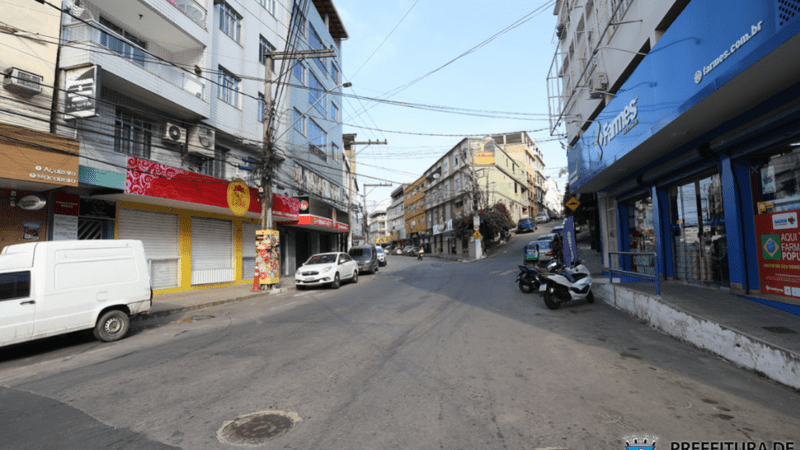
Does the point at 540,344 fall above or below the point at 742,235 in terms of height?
below

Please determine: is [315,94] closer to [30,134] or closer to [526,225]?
[30,134]

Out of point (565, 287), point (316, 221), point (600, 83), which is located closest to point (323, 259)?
point (316, 221)

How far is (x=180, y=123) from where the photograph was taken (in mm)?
15453

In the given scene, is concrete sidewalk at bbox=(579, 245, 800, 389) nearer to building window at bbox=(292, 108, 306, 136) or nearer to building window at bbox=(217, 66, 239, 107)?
building window at bbox=(217, 66, 239, 107)

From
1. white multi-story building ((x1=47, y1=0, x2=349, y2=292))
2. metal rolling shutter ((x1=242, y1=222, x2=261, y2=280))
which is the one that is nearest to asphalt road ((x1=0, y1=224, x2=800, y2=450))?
white multi-story building ((x1=47, y1=0, x2=349, y2=292))

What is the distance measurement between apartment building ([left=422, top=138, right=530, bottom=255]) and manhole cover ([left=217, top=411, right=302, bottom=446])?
36.0 metres

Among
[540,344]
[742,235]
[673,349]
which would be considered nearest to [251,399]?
[540,344]

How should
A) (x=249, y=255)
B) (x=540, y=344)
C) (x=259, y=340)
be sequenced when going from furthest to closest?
1. (x=249, y=255)
2. (x=259, y=340)
3. (x=540, y=344)

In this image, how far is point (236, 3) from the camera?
1906 centimetres

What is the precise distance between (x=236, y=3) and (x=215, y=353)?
19.1 m

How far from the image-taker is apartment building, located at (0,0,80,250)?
9672 millimetres

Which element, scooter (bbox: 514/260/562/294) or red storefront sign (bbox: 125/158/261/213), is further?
red storefront sign (bbox: 125/158/261/213)

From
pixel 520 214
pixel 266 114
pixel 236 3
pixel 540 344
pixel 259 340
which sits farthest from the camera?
pixel 520 214

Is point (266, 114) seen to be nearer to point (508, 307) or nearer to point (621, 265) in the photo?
point (508, 307)
